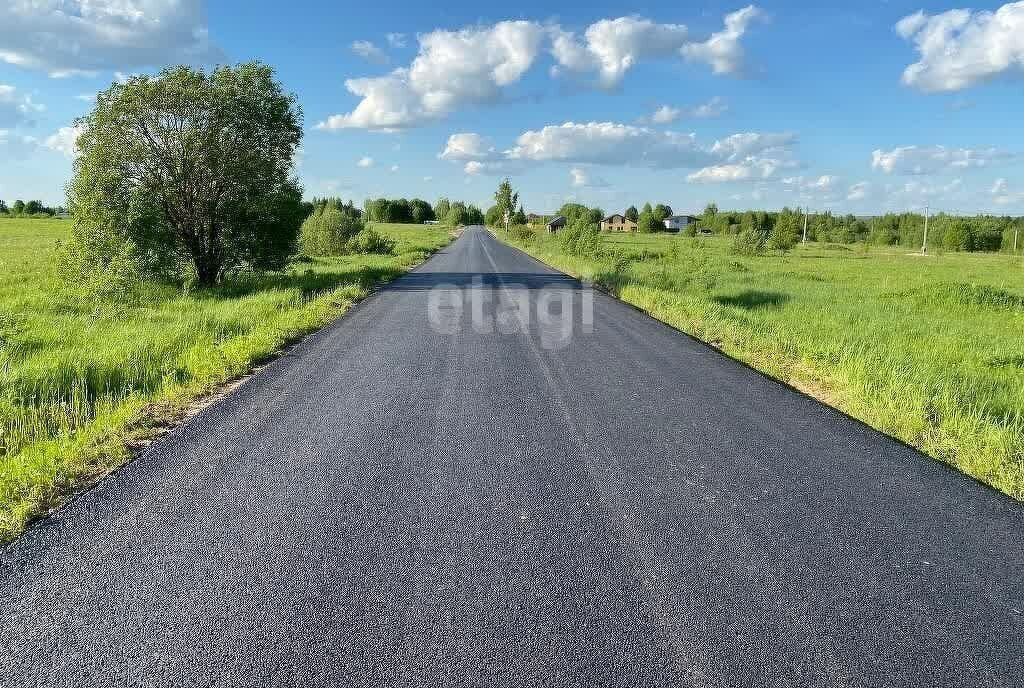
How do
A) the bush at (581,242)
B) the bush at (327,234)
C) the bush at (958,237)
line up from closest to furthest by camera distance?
the bush at (581,242) → the bush at (327,234) → the bush at (958,237)

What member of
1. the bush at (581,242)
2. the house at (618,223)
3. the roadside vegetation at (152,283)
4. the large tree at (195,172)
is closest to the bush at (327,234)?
the bush at (581,242)

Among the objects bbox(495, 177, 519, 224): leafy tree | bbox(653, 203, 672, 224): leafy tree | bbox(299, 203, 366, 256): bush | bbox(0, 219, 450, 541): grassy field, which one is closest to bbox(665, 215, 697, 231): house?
bbox(653, 203, 672, 224): leafy tree

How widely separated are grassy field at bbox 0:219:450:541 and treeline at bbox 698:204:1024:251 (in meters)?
54.3

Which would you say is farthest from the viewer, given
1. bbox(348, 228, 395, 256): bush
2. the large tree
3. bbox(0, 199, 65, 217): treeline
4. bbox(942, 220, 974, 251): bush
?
bbox(0, 199, 65, 217): treeline

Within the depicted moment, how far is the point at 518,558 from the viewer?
3438 mm

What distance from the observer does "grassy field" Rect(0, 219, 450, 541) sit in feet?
15.0

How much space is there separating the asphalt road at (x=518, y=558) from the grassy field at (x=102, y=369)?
420mm

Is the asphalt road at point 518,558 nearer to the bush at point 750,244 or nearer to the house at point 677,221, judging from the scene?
the bush at point 750,244

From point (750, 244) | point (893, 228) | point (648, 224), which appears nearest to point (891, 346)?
point (750, 244)

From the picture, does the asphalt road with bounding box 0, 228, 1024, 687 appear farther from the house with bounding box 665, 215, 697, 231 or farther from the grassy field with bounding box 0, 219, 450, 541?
the house with bounding box 665, 215, 697, 231

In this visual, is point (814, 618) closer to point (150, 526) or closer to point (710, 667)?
point (710, 667)

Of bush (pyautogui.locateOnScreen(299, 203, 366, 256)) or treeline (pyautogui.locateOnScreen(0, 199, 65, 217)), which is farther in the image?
treeline (pyautogui.locateOnScreen(0, 199, 65, 217))

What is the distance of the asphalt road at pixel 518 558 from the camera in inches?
104

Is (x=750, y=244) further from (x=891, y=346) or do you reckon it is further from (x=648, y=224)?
(x=648, y=224)
